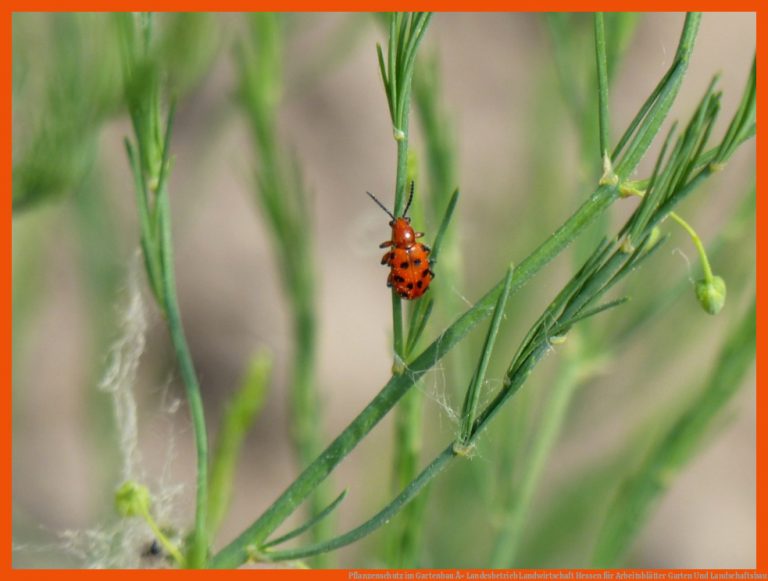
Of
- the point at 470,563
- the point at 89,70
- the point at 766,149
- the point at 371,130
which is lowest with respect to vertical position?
the point at 470,563

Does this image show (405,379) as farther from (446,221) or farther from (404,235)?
(404,235)

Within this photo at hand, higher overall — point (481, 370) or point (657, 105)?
point (657, 105)

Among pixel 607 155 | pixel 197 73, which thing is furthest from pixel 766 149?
pixel 197 73

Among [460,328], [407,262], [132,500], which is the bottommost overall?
[132,500]

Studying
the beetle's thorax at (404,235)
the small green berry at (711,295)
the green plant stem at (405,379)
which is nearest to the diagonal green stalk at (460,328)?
the green plant stem at (405,379)

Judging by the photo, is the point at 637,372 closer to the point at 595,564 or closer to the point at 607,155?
the point at 595,564

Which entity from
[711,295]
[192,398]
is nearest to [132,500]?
[192,398]
